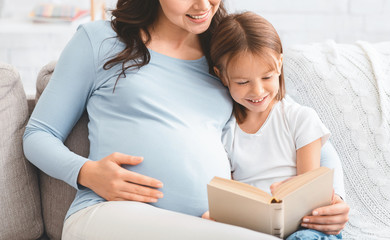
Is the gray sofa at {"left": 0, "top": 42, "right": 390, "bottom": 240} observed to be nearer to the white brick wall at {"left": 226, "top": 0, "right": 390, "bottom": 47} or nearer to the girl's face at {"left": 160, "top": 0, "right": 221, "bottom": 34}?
the girl's face at {"left": 160, "top": 0, "right": 221, "bottom": 34}

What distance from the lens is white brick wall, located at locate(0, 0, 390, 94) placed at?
270 centimetres

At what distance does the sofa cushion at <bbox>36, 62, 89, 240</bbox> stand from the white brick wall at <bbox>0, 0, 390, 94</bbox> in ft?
4.39

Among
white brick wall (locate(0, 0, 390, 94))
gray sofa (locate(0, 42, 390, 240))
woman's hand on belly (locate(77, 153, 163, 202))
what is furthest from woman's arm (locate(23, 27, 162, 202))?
white brick wall (locate(0, 0, 390, 94))

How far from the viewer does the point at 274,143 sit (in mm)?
1380

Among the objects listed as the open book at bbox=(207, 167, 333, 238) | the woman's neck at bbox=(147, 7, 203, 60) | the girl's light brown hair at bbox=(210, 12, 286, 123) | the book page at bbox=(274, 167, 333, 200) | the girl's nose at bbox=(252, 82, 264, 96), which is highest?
the girl's light brown hair at bbox=(210, 12, 286, 123)

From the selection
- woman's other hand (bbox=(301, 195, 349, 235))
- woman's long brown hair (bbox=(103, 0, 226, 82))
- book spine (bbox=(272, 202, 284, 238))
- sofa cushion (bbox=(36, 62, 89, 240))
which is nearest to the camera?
book spine (bbox=(272, 202, 284, 238))

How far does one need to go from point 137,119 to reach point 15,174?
1.30 ft

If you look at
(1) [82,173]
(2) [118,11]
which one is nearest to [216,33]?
(2) [118,11]

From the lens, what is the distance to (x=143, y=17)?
1.47 metres

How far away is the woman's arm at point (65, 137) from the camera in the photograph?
122 centimetres

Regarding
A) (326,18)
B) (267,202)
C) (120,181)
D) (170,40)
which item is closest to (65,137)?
(120,181)

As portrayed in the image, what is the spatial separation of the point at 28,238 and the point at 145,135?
1.62 feet

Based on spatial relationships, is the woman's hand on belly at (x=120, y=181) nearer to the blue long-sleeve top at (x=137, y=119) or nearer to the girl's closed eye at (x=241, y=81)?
the blue long-sleeve top at (x=137, y=119)

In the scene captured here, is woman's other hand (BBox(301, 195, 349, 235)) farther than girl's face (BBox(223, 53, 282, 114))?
No
